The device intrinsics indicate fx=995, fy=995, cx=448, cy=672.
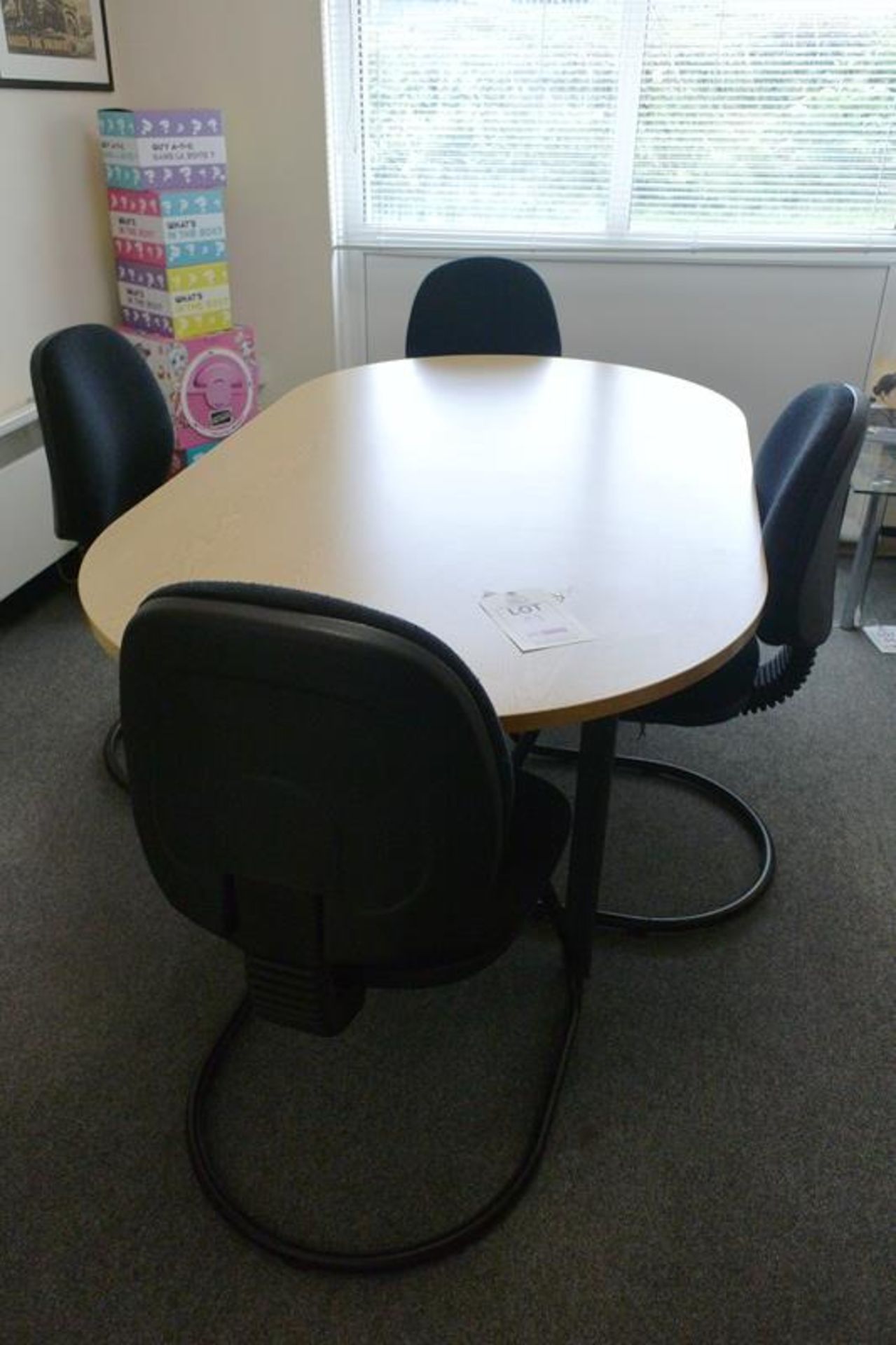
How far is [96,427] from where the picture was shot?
2066mm

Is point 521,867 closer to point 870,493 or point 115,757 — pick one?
point 115,757

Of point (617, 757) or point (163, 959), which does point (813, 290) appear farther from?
point (163, 959)

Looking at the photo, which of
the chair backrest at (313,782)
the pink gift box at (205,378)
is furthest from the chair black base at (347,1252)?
the pink gift box at (205,378)

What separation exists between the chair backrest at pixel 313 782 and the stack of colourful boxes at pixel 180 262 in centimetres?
233

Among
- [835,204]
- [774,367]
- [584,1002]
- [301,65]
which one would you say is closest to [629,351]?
[774,367]

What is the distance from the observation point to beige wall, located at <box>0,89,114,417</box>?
2.89 meters

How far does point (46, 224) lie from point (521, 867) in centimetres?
273

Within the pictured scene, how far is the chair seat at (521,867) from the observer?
1.22 meters

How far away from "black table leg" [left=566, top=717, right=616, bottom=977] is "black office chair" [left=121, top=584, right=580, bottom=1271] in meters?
0.26

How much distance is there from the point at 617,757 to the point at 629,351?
178cm

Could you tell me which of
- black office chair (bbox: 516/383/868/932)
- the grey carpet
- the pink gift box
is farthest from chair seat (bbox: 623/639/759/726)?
the pink gift box

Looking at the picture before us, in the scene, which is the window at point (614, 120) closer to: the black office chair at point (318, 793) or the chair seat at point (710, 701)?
the chair seat at point (710, 701)

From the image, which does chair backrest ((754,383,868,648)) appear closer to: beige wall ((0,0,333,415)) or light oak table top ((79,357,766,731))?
light oak table top ((79,357,766,731))

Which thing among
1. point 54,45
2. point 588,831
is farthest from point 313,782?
point 54,45
